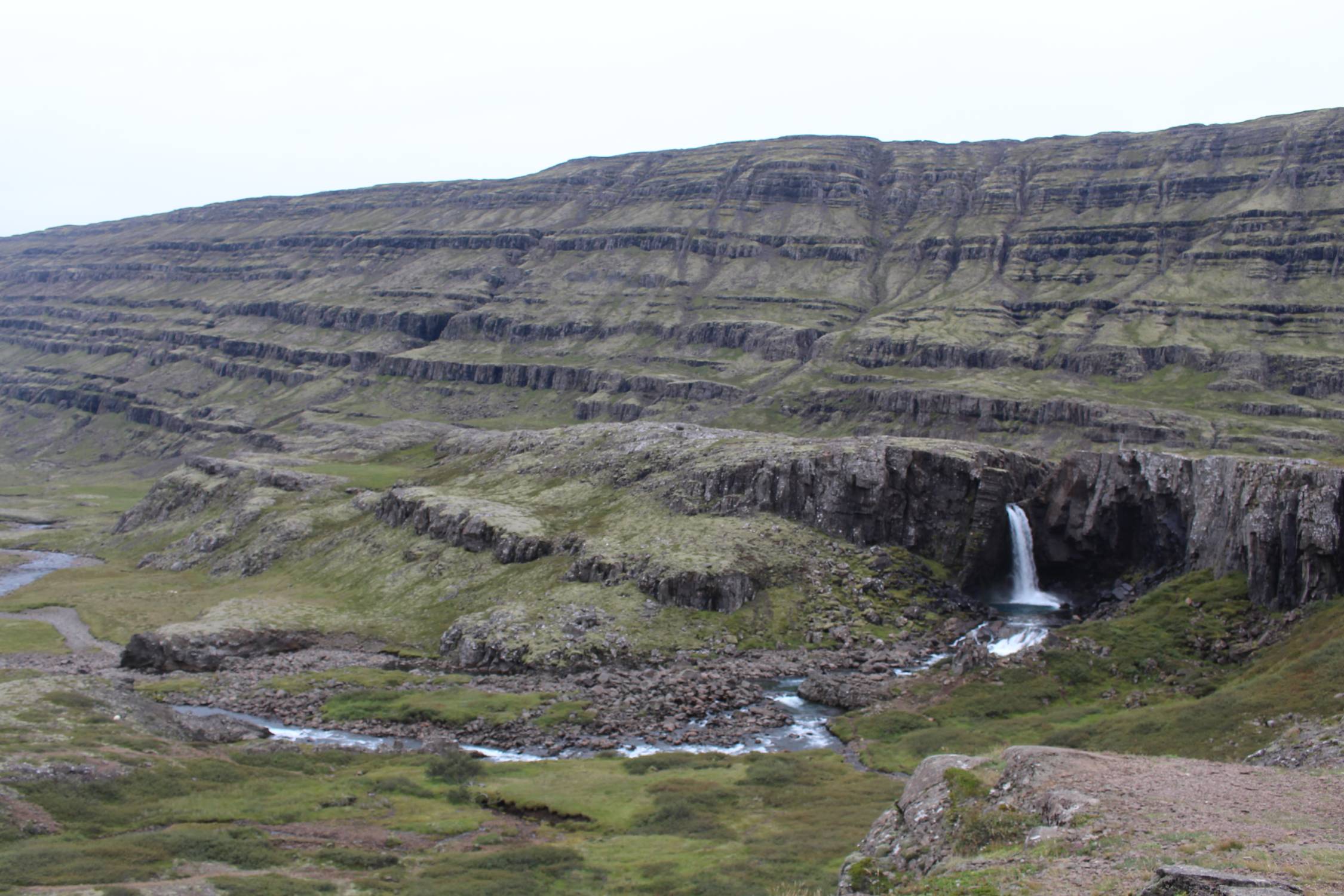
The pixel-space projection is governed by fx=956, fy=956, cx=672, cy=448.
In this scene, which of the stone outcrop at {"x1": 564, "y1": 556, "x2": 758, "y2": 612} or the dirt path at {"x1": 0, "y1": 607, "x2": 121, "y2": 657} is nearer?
the stone outcrop at {"x1": 564, "y1": 556, "x2": 758, "y2": 612}

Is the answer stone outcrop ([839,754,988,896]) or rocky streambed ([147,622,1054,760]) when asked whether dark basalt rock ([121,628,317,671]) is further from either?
stone outcrop ([839,754,988,896])

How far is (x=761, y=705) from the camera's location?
9219 cm

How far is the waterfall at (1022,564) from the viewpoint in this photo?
415 feet

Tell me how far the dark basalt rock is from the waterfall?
91.8 metres

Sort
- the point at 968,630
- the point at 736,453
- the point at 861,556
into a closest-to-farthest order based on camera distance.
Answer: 1. the point at 968,630
2. the point at 861,556
3. the point at 736,453

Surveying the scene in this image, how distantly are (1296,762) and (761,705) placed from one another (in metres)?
50.7

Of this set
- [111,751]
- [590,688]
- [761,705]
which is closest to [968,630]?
[761,705]

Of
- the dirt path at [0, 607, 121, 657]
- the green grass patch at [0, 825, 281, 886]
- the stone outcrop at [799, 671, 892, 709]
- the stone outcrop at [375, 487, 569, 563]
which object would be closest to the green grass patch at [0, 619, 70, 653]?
the dirt path at [0, 607, 121, 657]

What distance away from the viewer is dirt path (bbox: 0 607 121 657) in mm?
120250

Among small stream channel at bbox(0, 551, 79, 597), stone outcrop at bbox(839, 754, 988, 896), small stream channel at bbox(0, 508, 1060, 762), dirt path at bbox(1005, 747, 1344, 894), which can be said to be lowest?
small stream channel at bbox(0, 551, 79, 597)

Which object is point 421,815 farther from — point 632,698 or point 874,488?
point 874,488

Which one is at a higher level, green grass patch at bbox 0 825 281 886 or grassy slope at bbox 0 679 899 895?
green grass patch at bbox 0 825 281 886

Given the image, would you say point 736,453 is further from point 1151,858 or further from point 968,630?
point 1151,858

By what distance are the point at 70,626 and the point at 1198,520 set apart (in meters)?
142
